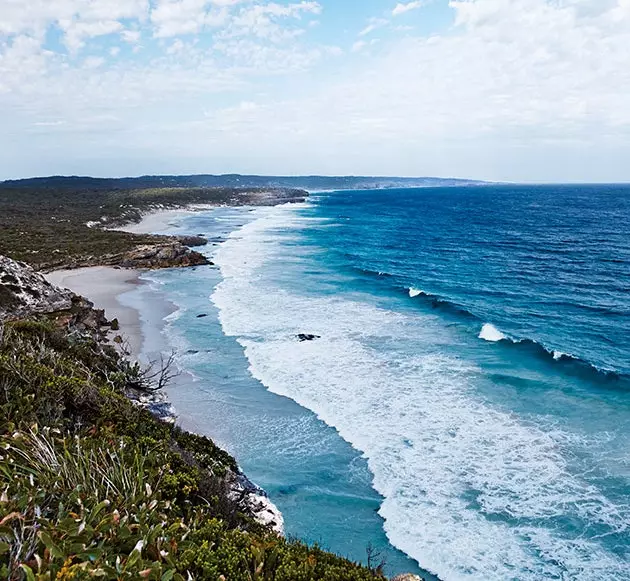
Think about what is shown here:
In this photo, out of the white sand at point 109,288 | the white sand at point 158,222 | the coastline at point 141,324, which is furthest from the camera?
the white sand at point 158,222

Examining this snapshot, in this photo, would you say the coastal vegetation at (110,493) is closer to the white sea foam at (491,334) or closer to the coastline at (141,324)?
the coastline at (141,324)

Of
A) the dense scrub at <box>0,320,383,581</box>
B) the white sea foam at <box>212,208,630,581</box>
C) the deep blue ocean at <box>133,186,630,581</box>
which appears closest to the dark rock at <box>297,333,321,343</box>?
the white sea foam at <box>212,208,630,581</box>

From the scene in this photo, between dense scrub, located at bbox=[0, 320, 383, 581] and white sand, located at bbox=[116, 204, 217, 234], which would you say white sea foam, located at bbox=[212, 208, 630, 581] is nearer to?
dense scrub, located at bbox=[0, 320, 383, 581]

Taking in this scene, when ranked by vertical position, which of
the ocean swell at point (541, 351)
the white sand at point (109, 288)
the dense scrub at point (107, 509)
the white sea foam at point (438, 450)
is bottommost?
the white sea foam at point (438, 450)

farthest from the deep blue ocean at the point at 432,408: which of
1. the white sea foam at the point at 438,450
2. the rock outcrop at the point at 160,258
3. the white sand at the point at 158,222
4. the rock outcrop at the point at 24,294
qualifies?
the white sand at the point at 158,222

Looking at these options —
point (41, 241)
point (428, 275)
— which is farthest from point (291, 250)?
point (41, 241)

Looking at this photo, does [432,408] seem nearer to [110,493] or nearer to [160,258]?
[110,493]

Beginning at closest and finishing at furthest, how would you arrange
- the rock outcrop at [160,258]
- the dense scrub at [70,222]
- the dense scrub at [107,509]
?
the dense scrub at [107,509], the rock outcrop at [160,258], the dense scrub at [70,222]
